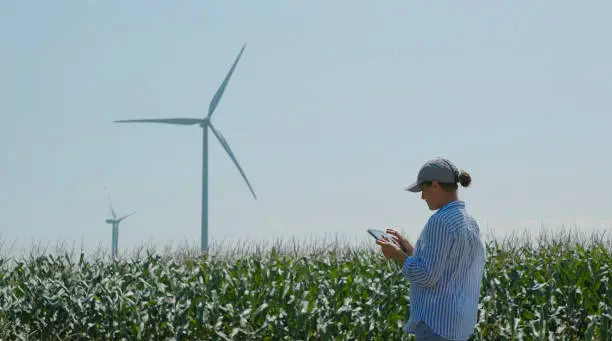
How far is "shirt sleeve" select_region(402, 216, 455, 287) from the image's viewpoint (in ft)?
14.5

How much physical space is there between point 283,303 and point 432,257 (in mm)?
4218

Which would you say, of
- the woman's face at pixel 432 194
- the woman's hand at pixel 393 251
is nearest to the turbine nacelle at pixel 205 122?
the woman's hand at pixel 393 251

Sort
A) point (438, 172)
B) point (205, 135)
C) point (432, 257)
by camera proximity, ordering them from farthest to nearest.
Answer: point (205, 135)
point (438, 172)
point (432, 257)

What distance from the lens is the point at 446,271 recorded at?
451 cm

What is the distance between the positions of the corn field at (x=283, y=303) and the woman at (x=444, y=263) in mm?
3534

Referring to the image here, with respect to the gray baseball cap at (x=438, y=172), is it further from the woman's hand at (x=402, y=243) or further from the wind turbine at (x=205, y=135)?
the wind turbine at (x=205, y=135)

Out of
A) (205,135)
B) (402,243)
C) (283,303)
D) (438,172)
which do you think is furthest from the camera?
(205,135)

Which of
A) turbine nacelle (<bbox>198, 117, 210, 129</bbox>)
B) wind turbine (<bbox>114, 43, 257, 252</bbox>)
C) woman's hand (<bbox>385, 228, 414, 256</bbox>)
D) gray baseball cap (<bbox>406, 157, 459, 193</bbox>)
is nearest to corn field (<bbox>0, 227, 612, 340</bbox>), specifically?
woman's hand (<bbox>385, 228, 414, 256</bbox>)

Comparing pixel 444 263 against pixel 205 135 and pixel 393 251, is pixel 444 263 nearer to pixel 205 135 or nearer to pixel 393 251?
pixel 393 251

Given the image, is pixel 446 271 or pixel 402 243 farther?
pixel 402 243

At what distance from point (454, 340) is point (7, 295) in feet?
23.6

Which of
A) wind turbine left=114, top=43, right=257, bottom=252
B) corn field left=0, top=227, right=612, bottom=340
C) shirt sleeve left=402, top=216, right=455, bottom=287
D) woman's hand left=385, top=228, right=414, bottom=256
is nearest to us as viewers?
shirt sleeve left=402, top=216, right=455, bottom=287

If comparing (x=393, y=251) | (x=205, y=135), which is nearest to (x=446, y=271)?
(x=393, y=251)

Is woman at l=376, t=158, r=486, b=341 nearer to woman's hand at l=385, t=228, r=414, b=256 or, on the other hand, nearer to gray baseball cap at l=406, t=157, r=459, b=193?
gray baseball cap at l=406, t=157, r=459, b=193
